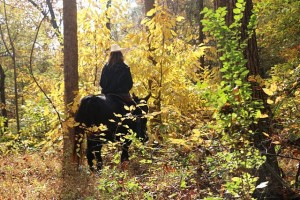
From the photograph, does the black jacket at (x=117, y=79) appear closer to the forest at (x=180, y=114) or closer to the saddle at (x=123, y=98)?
the saddle at (x=123, y=98)

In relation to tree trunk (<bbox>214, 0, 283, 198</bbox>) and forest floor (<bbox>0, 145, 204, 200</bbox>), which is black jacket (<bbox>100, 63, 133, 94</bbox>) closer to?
forest floor (<bbox>0, 145, 204, 200</bbox>)

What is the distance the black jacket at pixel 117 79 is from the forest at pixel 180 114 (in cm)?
49

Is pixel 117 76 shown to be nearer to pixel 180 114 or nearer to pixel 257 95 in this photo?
pixel 180 114

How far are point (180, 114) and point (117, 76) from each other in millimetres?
2991

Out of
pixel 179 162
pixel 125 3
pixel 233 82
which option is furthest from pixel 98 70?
pixel 233 82

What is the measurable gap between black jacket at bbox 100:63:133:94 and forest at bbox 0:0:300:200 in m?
0.49

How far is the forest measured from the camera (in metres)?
3.08

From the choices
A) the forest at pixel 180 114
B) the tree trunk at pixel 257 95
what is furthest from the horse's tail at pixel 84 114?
the tree trunk at pixel 257 95

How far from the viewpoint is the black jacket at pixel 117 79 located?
23.8 feet

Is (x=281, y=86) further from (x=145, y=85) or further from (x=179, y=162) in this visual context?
(x=145, y=85)

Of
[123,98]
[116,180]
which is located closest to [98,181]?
[116,180]


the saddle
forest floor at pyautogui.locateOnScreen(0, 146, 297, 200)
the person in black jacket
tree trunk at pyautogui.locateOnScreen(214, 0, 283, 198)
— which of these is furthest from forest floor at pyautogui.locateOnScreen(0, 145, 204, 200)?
the person in black jacket

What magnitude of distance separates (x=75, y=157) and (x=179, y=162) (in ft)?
10.7

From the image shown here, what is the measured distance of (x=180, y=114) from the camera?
15.0 ft
